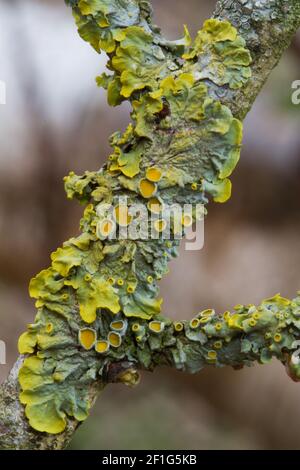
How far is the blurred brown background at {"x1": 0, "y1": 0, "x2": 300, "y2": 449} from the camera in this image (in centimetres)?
109

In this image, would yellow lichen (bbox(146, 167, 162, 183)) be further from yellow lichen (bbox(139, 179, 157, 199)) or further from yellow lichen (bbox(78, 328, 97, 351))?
yellow lichen (bbox(78, 328, 97, 351))

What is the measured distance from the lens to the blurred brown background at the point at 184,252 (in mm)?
1090

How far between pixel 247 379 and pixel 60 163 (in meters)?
0.45

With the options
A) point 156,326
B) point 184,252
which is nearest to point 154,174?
point 156,326

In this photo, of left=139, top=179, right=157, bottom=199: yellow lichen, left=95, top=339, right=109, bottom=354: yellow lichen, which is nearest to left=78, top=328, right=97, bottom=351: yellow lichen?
left=95, top=339, right=109, bottom=354: yellow lichen

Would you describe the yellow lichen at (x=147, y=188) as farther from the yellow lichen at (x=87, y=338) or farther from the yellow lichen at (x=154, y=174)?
the yellow lichen at (x=87, y=338)

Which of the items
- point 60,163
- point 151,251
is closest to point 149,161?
point 151,251

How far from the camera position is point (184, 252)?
1094 millimetres

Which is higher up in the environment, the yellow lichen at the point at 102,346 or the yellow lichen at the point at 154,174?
the yellow lichen at the point at 154,174

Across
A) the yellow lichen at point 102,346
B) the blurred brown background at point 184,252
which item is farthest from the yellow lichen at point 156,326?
the blurred brown background at point 184,252

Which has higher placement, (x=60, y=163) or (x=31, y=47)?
(x=31, y=47)

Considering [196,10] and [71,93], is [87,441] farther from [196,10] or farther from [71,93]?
[196,10]

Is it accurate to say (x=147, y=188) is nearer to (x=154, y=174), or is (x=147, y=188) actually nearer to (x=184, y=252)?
(x=154, y=174)

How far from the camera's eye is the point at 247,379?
109 centimetres
